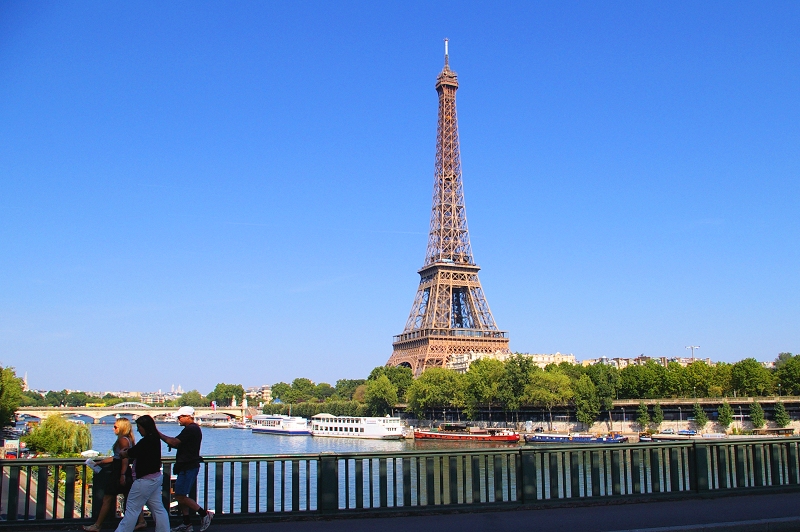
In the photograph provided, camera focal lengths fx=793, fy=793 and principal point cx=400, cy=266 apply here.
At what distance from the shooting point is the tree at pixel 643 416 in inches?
2972

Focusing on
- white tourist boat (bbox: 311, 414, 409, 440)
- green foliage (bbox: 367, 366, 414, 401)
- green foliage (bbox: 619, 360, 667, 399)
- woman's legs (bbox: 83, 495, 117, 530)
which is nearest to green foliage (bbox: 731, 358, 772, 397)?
green foliage (bbox: 619, 360, 667, 399)

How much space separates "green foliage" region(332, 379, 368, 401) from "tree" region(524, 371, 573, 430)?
91.8 meters

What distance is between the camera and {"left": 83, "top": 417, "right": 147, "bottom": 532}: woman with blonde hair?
10.4 metres

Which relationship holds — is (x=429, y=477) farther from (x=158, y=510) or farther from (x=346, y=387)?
(x=346, y=387)

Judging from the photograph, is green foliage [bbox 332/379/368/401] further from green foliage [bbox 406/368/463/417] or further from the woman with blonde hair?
the woman with blonde hair

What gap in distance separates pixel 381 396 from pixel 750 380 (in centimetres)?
4759

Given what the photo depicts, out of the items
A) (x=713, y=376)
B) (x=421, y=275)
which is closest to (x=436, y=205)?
(x=421, y=275)

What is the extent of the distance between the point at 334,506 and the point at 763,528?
239 inches

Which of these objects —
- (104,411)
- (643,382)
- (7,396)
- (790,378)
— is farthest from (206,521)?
(104,411)

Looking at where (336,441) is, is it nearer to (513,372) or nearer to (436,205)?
(513,372)

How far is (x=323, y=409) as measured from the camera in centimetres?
13988

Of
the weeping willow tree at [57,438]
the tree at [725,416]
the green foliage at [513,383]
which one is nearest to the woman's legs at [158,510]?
the weeping willow tree at [57,438]

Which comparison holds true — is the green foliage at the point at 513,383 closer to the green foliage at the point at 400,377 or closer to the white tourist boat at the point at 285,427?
the green foliage at the point at 400,377

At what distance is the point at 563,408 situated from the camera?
85938 mm
